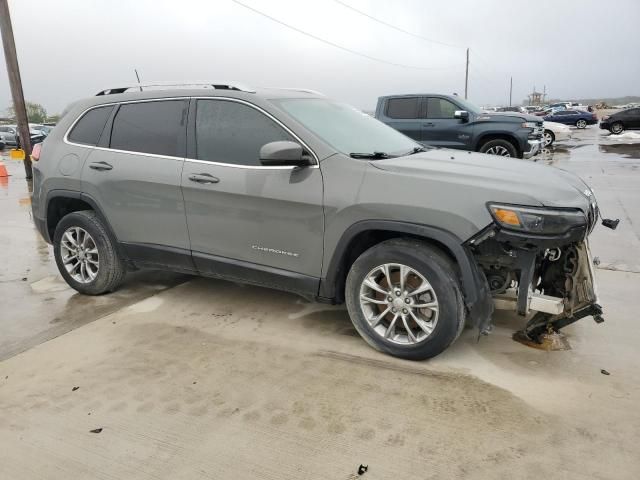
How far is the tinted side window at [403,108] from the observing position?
1229 centimetres

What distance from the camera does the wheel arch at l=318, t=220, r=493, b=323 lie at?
9.99 feet

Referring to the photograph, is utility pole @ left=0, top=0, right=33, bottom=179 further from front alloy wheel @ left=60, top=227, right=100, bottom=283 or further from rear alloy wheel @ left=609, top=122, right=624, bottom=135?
rear alloy wheel @ left=609, top=122, right=624, bottom=135

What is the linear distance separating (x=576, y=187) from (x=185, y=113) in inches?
112

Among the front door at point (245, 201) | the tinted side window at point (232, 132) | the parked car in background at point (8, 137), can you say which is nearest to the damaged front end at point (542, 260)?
the front door at point (245, 201)

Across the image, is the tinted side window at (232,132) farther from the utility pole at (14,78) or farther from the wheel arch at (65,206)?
the utility pole at (14,78)

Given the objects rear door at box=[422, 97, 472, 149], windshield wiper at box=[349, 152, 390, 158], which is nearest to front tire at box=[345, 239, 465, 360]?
windshield wiper at box=[349, 152, 390, 158]

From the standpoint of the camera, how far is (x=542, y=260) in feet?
10.8

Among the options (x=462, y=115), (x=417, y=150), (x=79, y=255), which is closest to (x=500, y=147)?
(x=462, y=115)

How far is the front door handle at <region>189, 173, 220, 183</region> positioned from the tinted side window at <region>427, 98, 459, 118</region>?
9.24 metres

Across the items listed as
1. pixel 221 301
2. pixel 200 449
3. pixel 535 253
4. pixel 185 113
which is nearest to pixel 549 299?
pixel 535 253

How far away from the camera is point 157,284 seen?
5055 millimetres

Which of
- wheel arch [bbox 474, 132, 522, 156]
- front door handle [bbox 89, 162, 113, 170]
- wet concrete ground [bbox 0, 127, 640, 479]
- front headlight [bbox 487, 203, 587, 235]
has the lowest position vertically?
wet concrete ground [bbox 0, 127, 640, 479]

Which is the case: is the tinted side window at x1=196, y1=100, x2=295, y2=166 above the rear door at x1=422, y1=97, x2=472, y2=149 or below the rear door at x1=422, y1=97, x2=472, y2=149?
above

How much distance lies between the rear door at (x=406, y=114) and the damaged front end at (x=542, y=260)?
9.15m
